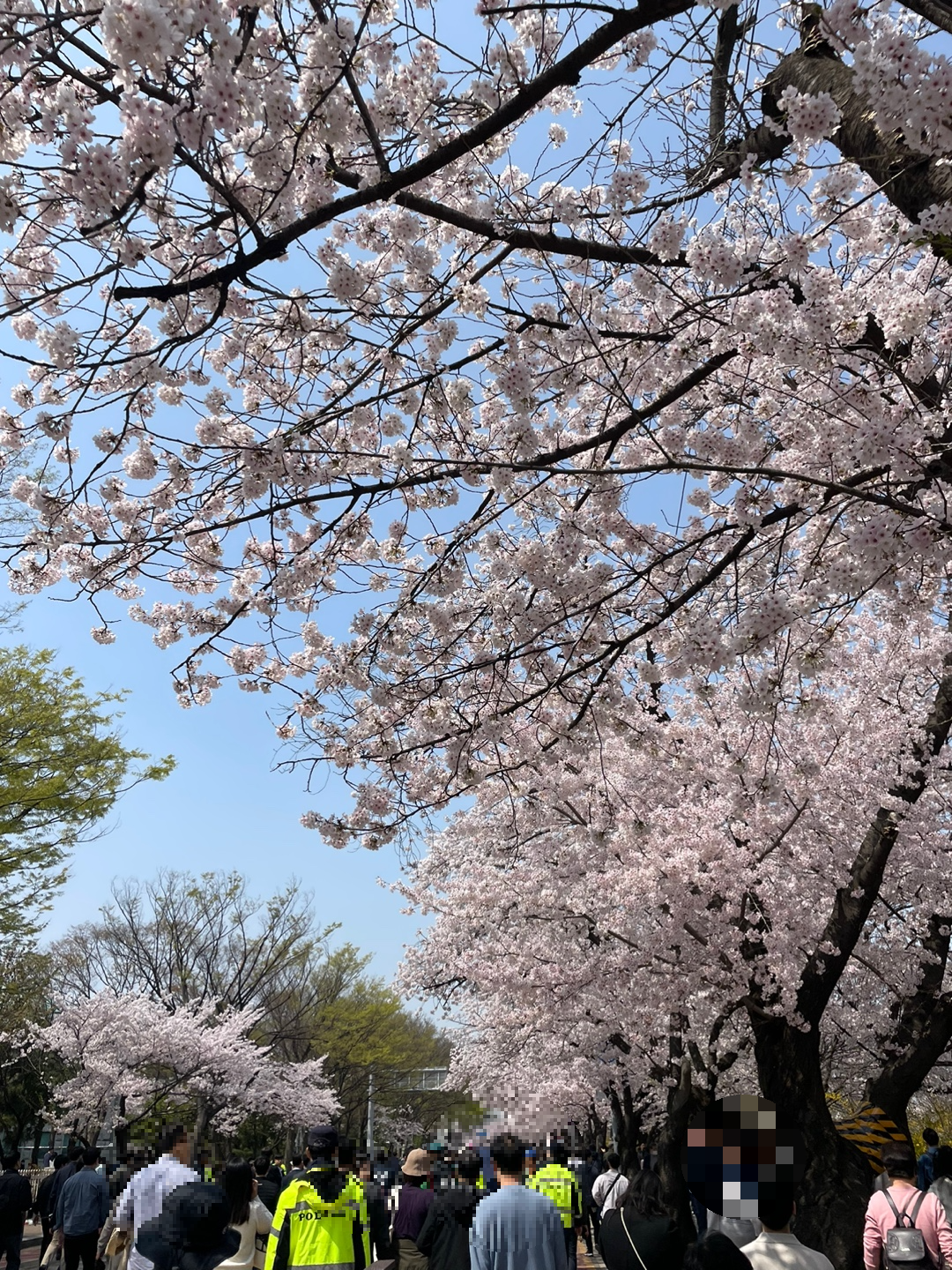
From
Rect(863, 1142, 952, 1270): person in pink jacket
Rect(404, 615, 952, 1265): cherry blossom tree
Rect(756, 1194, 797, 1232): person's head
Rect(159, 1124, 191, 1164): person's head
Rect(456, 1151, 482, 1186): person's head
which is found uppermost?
Rect(404, 615, 952, 1265): cherry blossom tree

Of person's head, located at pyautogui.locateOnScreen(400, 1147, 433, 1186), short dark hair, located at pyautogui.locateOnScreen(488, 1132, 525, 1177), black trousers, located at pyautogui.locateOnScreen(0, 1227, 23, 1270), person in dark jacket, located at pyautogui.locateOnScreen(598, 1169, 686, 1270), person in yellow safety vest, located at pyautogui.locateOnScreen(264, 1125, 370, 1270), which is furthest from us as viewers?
black trousers, located at pyautogui.locateOnScreen(0, 1227, 23, 1270)

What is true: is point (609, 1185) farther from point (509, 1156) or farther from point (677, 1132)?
point (509, 1156)

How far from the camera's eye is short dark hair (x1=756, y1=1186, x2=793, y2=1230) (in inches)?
86.8

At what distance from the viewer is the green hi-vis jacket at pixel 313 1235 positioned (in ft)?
14.0

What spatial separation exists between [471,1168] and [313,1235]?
3.91 ft

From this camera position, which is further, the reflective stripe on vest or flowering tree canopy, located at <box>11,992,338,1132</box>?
flowering tree canopy, located at <box>11,992,338,1132</box>

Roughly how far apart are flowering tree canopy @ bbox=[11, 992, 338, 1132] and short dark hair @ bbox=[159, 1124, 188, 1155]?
A: 14.8 meters

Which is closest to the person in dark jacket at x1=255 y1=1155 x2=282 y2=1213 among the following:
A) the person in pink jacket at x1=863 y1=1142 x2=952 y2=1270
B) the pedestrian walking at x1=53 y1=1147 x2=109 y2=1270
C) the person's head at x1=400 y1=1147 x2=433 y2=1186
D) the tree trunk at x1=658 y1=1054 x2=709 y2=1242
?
the pedestrian walking at x1=53 y1=1147 x2=109 y2=1270

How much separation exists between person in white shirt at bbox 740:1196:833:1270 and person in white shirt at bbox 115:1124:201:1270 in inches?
124

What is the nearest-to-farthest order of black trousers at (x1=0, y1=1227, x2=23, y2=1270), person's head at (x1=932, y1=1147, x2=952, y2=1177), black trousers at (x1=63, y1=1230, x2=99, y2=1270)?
person's head at (x1=932, y1=1147, x2=952, y2=1177) < black trousers at (x1=63, y1=1230, x2=99, y2=1270) < black trousers at (x1=0, y1=1227, x2=23, y2=1270)

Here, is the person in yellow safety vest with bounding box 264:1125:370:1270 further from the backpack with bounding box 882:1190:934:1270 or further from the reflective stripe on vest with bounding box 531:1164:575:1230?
the backpack with bounding box 882:1190:934:1270

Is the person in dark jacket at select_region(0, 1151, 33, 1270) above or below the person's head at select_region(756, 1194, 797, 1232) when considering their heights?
below

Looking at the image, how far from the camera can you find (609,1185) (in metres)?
9.76

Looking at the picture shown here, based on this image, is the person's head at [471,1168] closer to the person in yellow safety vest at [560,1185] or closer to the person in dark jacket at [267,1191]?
the person in yellow safety vest at [560,1185]
